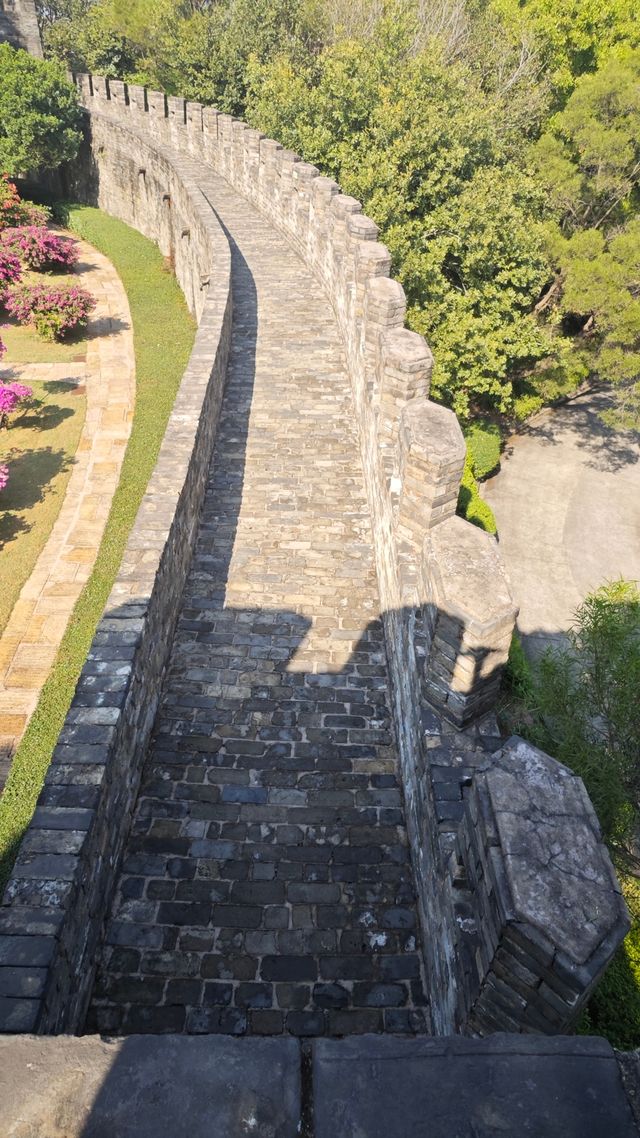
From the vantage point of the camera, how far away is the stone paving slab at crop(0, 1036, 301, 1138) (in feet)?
7.14

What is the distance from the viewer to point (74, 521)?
35.8 feet

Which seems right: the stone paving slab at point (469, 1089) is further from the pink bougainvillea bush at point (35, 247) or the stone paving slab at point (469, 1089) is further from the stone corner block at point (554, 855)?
the pink bougainvillea bush at point (35, 247)

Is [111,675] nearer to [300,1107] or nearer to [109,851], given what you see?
[109,851]

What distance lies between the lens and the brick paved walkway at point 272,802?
176 inches

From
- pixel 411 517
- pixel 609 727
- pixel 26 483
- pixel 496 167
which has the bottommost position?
pixel 26 483

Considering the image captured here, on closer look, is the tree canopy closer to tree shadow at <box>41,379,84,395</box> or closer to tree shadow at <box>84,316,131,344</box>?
tree shadow at <box>84,316,131,344</box>

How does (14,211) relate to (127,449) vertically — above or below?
above

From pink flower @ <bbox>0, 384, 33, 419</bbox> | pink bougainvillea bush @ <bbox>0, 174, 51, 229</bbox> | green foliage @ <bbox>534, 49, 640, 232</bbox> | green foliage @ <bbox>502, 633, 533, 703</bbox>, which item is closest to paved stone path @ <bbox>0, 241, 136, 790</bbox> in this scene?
pink flower @ <bbox>0, 384, 33, 419</bbox>

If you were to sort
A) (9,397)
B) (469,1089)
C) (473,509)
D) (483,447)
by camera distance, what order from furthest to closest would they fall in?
(483,447)
(473,509)
(9,397)
(469,1089)

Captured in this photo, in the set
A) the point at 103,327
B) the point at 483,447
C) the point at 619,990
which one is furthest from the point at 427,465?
the point at 103,327

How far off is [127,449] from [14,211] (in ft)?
46.4

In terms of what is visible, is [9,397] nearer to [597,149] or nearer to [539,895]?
[539,895]

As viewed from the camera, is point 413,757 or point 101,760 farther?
point 413,757

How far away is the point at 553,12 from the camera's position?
20.2 meters
